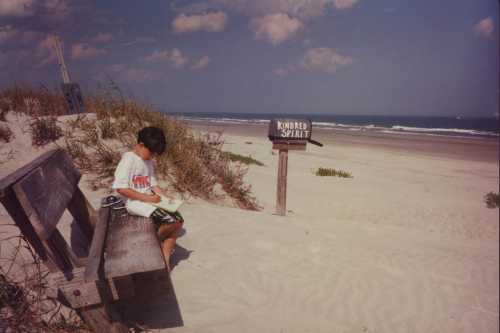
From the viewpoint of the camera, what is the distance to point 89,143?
5934mm

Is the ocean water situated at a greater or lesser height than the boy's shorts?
greater

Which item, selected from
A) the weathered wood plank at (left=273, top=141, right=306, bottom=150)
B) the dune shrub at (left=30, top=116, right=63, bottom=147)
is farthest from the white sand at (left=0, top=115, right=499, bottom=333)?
the weathered wood plank at (left=273, top=141, right=306, bottom=150)

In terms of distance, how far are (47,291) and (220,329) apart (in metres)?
1.44

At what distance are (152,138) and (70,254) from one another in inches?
48.7

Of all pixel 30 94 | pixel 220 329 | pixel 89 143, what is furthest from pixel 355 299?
pixel 30 94

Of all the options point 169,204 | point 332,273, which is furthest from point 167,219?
point 332,273

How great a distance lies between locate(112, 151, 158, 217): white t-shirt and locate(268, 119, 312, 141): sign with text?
2.75 m

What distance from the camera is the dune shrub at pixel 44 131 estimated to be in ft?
19.0

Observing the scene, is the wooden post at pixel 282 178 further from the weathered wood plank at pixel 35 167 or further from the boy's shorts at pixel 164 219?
the weathered wood plank at pixel 35 167

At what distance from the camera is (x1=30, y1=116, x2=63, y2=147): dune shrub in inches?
228

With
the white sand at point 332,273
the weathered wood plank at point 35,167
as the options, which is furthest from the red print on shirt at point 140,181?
the white sand at point 332,273

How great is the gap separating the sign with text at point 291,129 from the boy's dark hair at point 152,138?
110 inches

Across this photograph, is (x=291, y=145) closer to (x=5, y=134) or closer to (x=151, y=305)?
(x=151, y=305)

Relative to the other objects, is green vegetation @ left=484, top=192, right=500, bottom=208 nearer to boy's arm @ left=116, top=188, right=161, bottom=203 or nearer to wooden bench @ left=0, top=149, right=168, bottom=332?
boy's arm @ left=116, top=188, right=161, bottom=203
